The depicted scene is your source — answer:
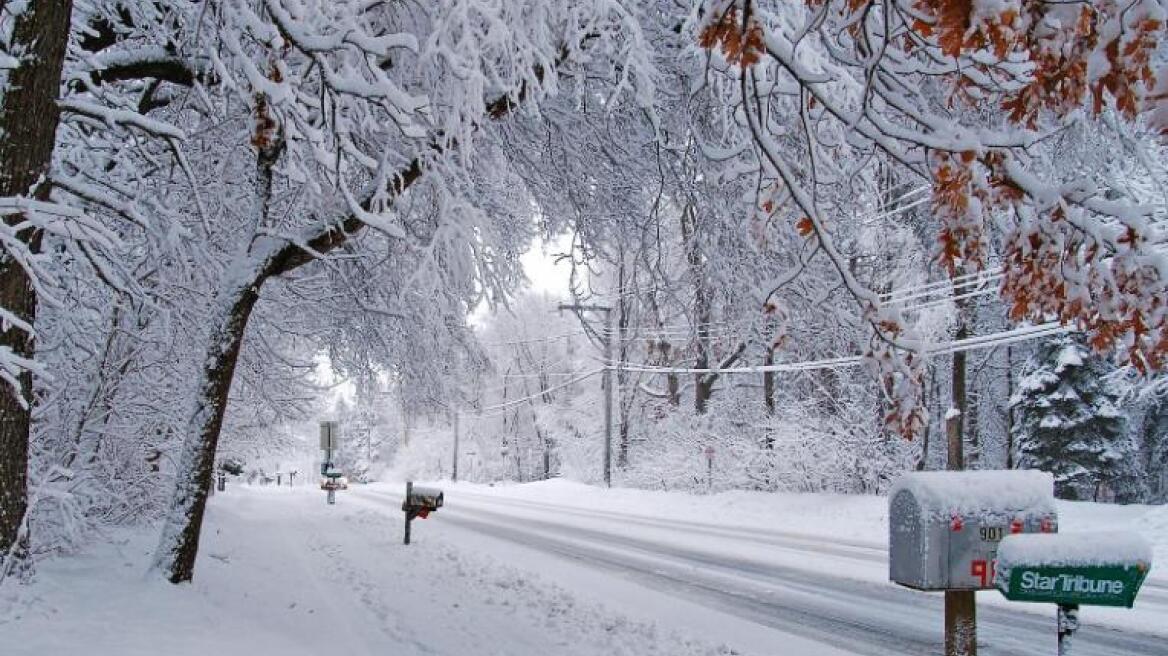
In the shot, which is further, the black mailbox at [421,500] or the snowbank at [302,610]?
the black mailbox at [421,500]

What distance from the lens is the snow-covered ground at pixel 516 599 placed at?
5707mm

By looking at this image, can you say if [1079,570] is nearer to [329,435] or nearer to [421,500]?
[421,500]

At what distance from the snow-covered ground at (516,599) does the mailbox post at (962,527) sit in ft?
10.4

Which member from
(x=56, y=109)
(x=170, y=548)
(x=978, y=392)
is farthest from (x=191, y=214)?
(x=978, y=392)

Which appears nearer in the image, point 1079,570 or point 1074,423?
point 1079,570

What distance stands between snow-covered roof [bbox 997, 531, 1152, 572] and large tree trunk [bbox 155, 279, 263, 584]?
629 cm

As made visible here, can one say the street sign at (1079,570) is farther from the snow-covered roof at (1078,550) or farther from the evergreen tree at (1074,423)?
the evergreen tree at (1074,423)

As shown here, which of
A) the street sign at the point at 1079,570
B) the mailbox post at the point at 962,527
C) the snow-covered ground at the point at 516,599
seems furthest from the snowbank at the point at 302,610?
the street sign at the point at 1079,570

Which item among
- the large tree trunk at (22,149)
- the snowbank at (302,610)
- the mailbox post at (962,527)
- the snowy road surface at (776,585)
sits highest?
the large tree trunk at (22,149)

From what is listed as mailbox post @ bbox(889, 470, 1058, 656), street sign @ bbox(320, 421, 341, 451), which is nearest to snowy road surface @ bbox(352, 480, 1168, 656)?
mailbox post @ bbox(889, 470, 1058, 656)

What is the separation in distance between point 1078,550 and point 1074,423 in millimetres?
30918

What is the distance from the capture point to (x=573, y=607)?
30.8 ft

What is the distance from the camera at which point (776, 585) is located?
37.9 feet

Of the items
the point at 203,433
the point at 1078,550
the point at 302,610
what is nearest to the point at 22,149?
the point at 203,433
